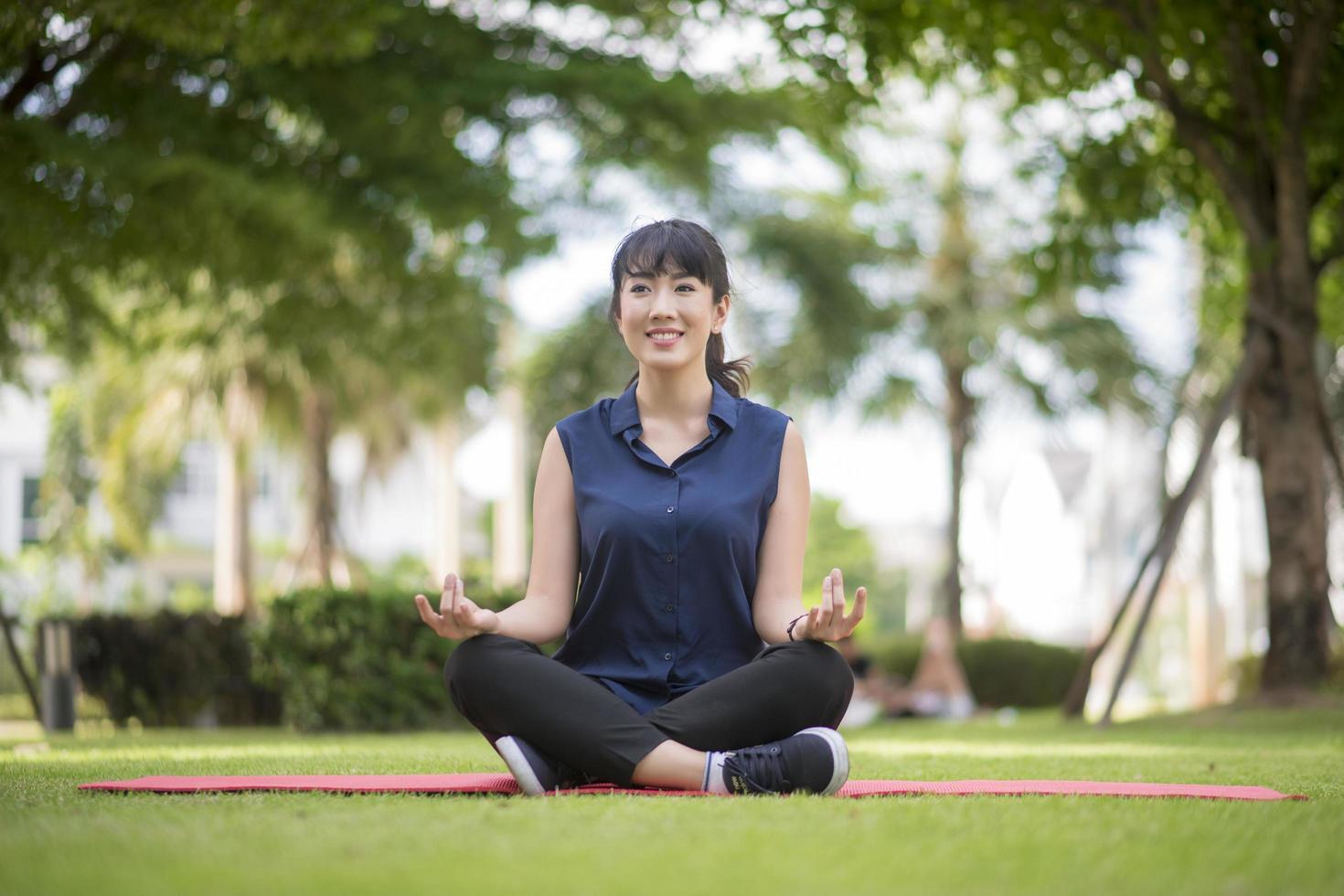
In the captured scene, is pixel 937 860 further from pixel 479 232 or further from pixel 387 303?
pixel 387 303

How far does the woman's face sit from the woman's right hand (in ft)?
3.36

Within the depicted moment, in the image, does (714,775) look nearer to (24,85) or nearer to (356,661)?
(356,661)

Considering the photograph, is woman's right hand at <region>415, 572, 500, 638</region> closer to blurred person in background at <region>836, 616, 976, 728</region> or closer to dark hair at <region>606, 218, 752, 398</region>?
dark hair at <region>606, 218, 752, 398</region>

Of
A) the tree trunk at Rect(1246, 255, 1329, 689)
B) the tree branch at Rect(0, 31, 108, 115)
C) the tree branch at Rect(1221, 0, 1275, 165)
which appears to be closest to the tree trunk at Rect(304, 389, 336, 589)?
the tree branch at Rect(0, 31, 108, 115)

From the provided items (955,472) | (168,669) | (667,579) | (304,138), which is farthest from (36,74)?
(955,472)

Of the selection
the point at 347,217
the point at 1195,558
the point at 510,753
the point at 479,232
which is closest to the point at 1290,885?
the point at 510,753

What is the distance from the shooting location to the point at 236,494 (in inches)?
997

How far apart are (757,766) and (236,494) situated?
22.4 meters

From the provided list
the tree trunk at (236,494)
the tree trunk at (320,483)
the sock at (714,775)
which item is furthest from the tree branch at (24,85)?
the tree trunk at (236,494)

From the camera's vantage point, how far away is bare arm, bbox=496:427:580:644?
4.85m

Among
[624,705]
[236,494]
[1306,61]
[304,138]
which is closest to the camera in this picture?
[624,705]

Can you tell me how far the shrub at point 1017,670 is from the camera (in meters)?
20.1

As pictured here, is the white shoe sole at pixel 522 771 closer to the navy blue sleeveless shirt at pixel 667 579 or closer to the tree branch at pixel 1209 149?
the navy blue sleeveless shirt at pixel 667 579

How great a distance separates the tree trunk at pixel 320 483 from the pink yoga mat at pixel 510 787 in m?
14.8
